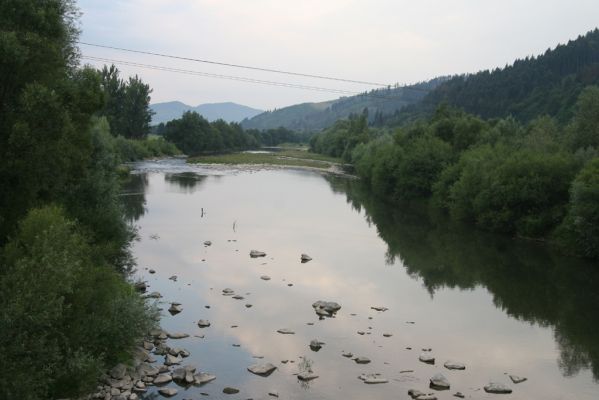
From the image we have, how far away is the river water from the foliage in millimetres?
2999

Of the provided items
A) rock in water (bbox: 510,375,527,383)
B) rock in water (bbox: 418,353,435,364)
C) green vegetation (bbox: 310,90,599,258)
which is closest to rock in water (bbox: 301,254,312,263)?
rock in water (bbox: 418,353,435,364)

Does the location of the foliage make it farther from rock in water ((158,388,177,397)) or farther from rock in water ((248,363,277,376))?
rock in water ((248,363,277,376))

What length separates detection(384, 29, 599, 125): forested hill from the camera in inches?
5226

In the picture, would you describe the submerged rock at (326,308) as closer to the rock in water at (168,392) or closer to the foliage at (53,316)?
the foliage at (53,316)

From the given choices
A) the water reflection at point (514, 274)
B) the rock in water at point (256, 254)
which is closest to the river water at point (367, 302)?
the water reflection at point (514, 274)

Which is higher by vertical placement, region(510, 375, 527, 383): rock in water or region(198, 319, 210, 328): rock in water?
region(510, 375, 527, 383): rock in water

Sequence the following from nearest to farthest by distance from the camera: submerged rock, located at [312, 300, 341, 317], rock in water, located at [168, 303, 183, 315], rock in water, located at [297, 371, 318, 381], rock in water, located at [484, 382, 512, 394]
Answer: rock in water, located at [484, 382, 512, 394]
rock in water, located at [297, 371, 318, 381]
rock in water, located at [168, 303, 183, 315]
submerged rock, located at [312, 300, 341, 317]

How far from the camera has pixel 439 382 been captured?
18812 mm

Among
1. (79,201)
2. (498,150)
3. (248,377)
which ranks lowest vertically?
(248,377)

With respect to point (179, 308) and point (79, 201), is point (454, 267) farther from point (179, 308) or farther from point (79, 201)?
point (79, 201)

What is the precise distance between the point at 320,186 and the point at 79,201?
195 ft

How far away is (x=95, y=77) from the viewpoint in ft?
75.0

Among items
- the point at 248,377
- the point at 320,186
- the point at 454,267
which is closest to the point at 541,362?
the point at 248,377

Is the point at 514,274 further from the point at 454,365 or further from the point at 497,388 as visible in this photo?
the point at 497,388
